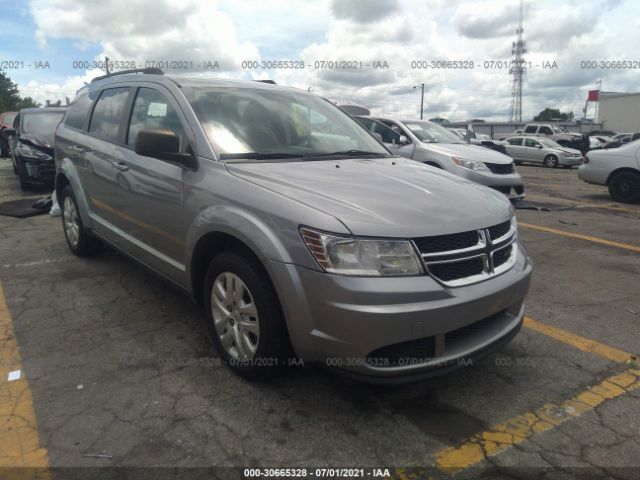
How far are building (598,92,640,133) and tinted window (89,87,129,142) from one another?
69.2m

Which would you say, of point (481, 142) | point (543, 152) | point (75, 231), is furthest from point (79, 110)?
point (543, 152)

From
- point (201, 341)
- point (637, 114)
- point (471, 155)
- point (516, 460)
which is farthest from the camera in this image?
point (637, 114)

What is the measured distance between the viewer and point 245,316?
8.84ft

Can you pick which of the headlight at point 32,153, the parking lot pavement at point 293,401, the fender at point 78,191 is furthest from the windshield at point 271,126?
the headlight at point 32,153

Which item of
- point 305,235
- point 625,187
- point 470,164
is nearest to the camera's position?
point 305,235

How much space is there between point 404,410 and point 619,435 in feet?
3.37

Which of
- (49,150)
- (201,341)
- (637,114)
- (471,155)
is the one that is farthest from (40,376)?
(637,114)

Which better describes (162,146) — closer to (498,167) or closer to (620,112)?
(498,167)

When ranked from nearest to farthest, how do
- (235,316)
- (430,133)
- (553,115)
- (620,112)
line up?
(235,316)
(430,133)
(620,112)
(553,115)

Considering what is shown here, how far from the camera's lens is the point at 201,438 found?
93.2 inches

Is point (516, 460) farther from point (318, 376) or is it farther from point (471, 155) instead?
point (471, 155)

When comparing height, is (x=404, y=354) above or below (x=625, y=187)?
above

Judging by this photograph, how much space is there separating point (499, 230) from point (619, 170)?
8784 millimetres

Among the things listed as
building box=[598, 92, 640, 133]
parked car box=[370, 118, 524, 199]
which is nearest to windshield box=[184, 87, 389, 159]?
parked car box=[370, 118, 524, 199]
